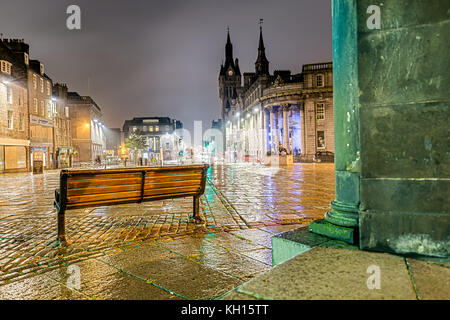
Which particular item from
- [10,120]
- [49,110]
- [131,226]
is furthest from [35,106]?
[131,226]

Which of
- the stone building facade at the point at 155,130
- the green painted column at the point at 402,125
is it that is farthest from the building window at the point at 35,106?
the stone building facade at the point at 155,130

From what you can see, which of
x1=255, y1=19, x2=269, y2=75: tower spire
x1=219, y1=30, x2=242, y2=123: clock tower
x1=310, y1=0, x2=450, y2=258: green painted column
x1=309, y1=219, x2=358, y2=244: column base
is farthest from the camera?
x1=219, y1=30, x2=242, y2=123: clock tower

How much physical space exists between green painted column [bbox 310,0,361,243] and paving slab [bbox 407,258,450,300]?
0.56 meters

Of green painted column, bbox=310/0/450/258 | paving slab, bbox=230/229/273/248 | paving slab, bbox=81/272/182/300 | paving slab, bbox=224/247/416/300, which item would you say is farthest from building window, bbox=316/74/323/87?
paving slab, bbox=81/272/182/300

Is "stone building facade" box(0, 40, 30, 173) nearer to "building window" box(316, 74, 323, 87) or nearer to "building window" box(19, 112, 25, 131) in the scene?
"building window" box(19, 112, 25, 131)

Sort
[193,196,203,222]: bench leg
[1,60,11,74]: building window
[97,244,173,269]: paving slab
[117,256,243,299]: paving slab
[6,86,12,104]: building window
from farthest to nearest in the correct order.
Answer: [6,86,12,104]: building window
[1,60,11,74]: building window
[193,196,203,222]: bench leg
[97,244,173,269]: paving slab
[117,256,243,299]: paving slab

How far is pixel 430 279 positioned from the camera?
6.30 feet

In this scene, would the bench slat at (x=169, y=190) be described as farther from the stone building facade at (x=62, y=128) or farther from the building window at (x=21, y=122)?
the stone building facade at (x=62, y=128)

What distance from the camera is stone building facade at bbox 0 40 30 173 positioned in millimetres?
28375

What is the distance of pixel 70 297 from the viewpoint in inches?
93.4

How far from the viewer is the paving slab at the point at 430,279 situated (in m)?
1.71

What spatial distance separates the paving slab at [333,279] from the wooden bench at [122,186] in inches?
121

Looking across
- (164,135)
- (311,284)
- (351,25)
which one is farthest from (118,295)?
(164,135)

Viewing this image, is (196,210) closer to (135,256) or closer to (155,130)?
(135,256)
